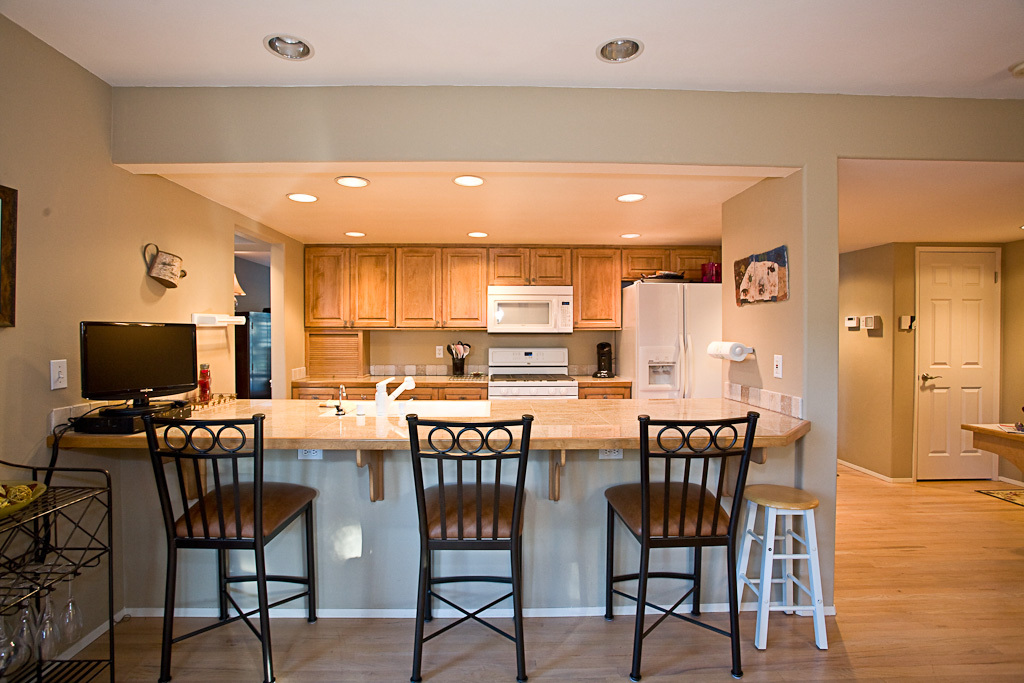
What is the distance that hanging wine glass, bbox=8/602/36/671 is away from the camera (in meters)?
1.51

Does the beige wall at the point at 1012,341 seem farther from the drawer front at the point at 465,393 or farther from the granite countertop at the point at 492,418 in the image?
the drawer front at the point at 465,393

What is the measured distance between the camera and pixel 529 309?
15.2 feet

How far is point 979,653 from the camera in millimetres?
2113

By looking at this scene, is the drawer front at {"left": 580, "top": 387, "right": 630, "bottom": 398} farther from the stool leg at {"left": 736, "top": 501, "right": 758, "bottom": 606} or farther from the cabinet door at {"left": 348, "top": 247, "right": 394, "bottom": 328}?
the stool leg at {"left": 736, "top": 501, "right": 758, "bottom": 606}

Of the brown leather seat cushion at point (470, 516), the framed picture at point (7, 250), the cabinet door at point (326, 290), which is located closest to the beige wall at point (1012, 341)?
the brown leather seat cushion at point (470, 516)

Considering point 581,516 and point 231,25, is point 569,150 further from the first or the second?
point 581,516

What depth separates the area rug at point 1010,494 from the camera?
161 inches

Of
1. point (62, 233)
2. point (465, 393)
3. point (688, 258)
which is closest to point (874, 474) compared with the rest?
point (688, 258)

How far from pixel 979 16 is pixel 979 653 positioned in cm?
237

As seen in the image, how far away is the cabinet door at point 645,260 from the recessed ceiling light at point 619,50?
2813 mm

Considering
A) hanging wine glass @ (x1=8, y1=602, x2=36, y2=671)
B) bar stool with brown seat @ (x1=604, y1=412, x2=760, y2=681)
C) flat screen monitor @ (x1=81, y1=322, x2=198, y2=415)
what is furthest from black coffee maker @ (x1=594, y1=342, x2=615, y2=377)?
hanging wine glass @ (x1=8, y1=602, x2=36, y2=671)

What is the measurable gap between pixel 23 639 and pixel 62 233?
1396 mm

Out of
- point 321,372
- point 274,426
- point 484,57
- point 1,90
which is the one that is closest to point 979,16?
point 484,57

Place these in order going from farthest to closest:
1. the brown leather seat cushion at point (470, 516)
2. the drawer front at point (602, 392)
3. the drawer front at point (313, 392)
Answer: the drawer front at point (602, 392) < the drawer front at point (313, 392) < the brown leather seat cushion at point (470, 516)
